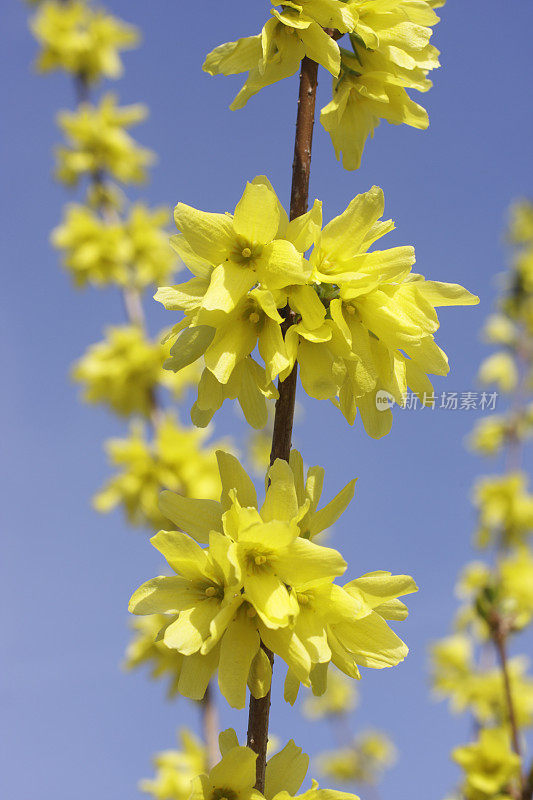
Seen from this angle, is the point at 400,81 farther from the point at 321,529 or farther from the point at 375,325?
the point at 321,529

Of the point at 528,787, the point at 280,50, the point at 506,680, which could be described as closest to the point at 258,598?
the point at 280,50

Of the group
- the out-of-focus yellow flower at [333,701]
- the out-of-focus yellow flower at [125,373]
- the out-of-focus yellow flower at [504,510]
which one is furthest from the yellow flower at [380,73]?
the out-of-focus yellow flower at [333,701]

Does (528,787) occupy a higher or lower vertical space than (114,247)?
lower

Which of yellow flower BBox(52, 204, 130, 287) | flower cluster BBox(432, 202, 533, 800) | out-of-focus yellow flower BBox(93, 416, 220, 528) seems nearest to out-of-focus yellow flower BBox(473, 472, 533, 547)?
flower cluster BBox(432, 202, 533, 800)

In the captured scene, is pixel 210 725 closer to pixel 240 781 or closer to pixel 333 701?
pixel 240 781

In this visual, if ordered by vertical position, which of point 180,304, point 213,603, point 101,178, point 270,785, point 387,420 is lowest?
point 270,785

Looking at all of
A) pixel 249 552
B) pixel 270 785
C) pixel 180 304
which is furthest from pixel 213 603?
pixel 180 304
